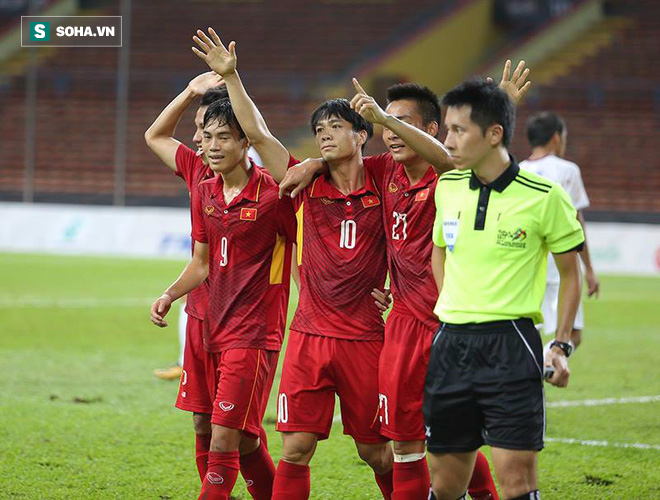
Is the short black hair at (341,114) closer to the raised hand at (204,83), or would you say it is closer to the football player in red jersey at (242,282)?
the football player in red jersey at (242,282)

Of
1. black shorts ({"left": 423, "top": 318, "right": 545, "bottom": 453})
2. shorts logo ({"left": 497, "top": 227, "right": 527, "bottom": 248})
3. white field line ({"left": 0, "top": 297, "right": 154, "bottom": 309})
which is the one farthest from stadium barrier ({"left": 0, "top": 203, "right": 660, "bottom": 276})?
shorts logo ({"left": 497, "top": 227, "right": 527, "bottom": 248})

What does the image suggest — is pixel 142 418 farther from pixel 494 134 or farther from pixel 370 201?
pixel 494 134

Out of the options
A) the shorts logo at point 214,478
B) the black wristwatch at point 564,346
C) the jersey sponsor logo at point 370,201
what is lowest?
the shorts logo at point 214,478

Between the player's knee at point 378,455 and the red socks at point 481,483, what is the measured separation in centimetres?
44

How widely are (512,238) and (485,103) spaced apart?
544 mm

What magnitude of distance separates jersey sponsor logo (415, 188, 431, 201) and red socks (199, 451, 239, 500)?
1.49 meters

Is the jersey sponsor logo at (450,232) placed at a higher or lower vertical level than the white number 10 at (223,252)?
higher

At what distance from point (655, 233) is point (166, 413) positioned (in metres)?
14.3

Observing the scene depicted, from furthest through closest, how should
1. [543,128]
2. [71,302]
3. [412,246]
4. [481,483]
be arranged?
[71,302] → [543,128] → [481,483] → [412,246]

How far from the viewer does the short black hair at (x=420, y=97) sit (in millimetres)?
5180

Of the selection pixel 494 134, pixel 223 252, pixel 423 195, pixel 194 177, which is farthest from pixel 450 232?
pixel 194 177

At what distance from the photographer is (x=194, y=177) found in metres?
5.89

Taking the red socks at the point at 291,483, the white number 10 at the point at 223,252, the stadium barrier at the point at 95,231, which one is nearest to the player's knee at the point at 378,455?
the red socks at the point at 291,483

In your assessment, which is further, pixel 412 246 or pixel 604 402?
pixel 604 402
